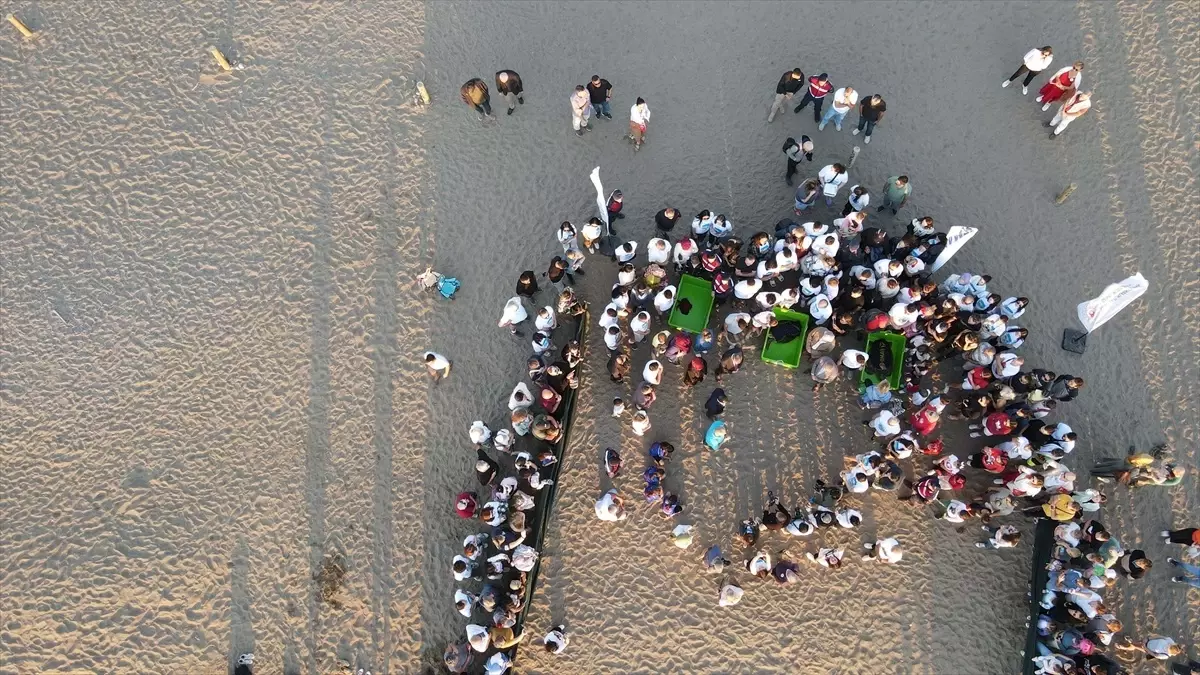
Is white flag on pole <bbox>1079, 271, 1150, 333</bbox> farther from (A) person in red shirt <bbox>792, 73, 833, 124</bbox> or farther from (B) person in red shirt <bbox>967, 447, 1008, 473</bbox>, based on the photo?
(A) person in red shirt <bbox>792, 73, 833, 124</bbox>

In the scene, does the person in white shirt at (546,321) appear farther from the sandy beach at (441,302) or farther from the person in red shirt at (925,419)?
the person in red shirt at (925,419)

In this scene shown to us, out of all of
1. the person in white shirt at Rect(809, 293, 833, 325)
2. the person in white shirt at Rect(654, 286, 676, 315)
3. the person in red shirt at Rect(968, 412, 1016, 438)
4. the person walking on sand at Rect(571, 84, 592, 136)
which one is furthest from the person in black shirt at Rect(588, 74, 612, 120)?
the person in red shirt at Rect(968, 412, 1016, 438)

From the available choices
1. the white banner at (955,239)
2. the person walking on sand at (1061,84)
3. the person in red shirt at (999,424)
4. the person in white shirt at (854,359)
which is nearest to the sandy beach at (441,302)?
the person walking on sand at (1061,84)

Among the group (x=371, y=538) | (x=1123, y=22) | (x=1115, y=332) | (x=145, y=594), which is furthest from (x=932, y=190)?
(x=145, y=594)

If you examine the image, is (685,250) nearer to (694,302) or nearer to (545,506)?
(694,302)

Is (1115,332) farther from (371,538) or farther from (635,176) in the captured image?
(371,538)


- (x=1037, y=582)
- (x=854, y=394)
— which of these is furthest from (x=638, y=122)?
(x=1037, y=582)
